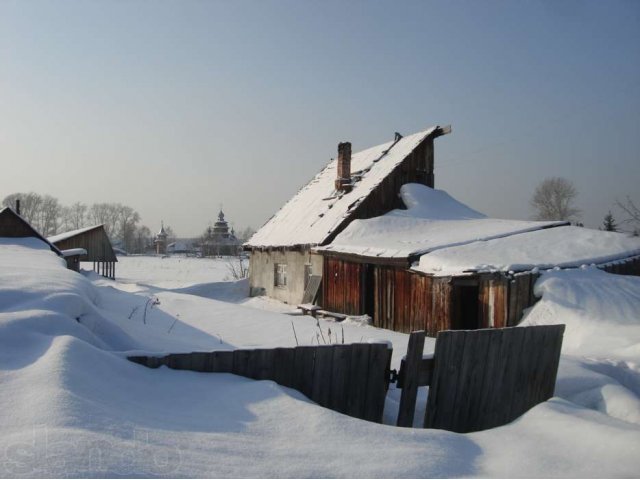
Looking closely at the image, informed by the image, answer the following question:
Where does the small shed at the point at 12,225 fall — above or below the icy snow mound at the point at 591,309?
above

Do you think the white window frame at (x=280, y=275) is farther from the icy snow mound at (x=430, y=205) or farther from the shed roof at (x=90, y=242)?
the shed roof at (x=90, y=242)

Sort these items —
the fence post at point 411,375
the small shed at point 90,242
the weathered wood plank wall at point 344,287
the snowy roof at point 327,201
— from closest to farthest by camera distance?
the fence post at point 411,375 < the weathered wood plank wall at point 344,287 < the snowy roof at point 327,201 < the small shed at point 90,242

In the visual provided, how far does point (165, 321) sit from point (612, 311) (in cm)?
946

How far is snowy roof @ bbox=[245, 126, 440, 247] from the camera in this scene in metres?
18.5

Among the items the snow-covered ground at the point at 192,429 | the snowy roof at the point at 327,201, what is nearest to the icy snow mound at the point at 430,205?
the snowy roof at the point at 327,201

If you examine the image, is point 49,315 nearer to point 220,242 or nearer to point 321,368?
point 321,368

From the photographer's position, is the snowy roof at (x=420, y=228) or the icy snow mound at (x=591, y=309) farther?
the snowy roof at (x=420, y=228)

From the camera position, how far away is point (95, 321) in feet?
16.6

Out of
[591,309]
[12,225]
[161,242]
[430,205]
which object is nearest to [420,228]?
[430,205]

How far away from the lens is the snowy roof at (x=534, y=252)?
11344mm

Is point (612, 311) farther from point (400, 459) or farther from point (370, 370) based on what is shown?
point (400, 459)

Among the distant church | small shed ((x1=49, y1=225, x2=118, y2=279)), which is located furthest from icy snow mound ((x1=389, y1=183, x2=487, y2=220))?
the distant church

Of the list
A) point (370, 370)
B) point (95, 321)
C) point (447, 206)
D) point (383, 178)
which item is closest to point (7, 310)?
point (95, 321)

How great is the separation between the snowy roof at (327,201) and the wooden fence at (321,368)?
12564 mm
